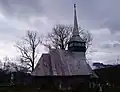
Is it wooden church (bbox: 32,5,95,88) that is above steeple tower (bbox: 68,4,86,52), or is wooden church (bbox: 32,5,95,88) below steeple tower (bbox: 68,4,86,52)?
below

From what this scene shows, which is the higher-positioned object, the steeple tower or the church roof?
the steeple tower

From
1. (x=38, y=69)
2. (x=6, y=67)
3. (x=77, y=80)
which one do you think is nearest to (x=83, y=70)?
(x=77, y=80)

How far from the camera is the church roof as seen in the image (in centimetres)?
3712

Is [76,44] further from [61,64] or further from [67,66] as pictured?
[61,64]

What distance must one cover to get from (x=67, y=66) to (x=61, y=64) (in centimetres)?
111

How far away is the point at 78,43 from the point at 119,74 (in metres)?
10.9

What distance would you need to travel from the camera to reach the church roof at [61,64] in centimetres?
3712

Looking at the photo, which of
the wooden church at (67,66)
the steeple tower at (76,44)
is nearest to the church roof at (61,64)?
the wooden church at (67,66)

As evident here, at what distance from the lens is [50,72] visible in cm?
3684

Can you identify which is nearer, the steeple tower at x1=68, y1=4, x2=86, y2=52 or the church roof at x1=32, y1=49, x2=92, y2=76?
the church roof at x1=32, y1=49, x2=92, y2=76

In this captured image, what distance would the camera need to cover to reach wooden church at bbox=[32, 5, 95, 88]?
37062 millimetres

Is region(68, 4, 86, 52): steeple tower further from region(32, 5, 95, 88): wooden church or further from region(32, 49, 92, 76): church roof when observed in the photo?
region(32, 49, 92, 76): church roof

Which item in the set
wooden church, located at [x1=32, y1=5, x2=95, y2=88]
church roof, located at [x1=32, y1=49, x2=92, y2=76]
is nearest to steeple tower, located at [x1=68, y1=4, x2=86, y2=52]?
wooden church, located at [x1=32, y1=5, x2=95, y2=88]

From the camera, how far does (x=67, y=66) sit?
3869cm
